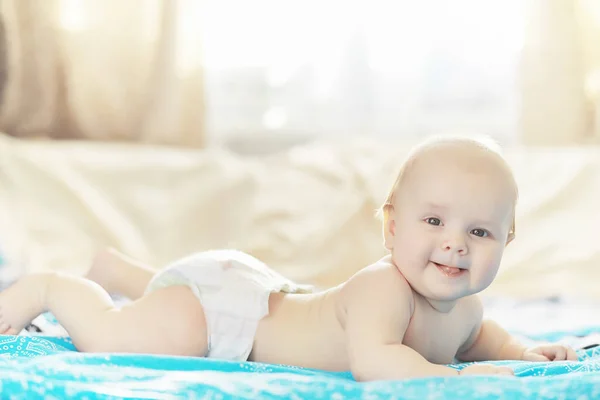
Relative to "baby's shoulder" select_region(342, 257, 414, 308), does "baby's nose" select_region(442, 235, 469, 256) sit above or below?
above

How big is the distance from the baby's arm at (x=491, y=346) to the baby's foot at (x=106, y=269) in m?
0.62

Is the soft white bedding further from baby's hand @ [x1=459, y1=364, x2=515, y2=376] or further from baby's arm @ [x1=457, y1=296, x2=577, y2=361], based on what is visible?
baby's hand @ [x1=459, y1=364, x2=515, y2=376]

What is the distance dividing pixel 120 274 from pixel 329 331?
48 cm

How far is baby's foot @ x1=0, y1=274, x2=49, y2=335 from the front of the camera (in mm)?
1269

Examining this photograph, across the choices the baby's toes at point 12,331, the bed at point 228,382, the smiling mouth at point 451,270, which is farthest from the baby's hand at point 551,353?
the baby's toes at point 12,331

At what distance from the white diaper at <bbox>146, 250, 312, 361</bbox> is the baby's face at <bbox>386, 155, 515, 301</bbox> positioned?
0.25m

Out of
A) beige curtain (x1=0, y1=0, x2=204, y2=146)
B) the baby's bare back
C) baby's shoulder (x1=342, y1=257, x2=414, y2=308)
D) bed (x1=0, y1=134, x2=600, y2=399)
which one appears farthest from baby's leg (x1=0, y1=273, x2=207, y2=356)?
beige curtain (x1=0, y1=0, x2=204, y2=146)

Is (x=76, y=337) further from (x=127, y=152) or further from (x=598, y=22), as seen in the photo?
(x=598, y=22)

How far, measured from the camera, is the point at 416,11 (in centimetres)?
265

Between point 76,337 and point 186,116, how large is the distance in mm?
1451

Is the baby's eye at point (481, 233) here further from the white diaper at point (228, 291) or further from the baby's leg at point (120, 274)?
the baby's leg at point (120, 274)

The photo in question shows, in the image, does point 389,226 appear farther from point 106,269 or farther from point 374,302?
point 106,269

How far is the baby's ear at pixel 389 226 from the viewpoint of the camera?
1170 millimetres

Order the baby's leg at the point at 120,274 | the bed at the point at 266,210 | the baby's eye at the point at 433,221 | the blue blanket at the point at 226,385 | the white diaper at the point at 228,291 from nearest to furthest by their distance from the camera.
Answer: the blue blanket at the point at 226,385 < the baby's eye at the point at 433,221 < the white diaper at the point at 228,291 < the baby's leg at the point at 120,274 < the bed at the point at 266,210
